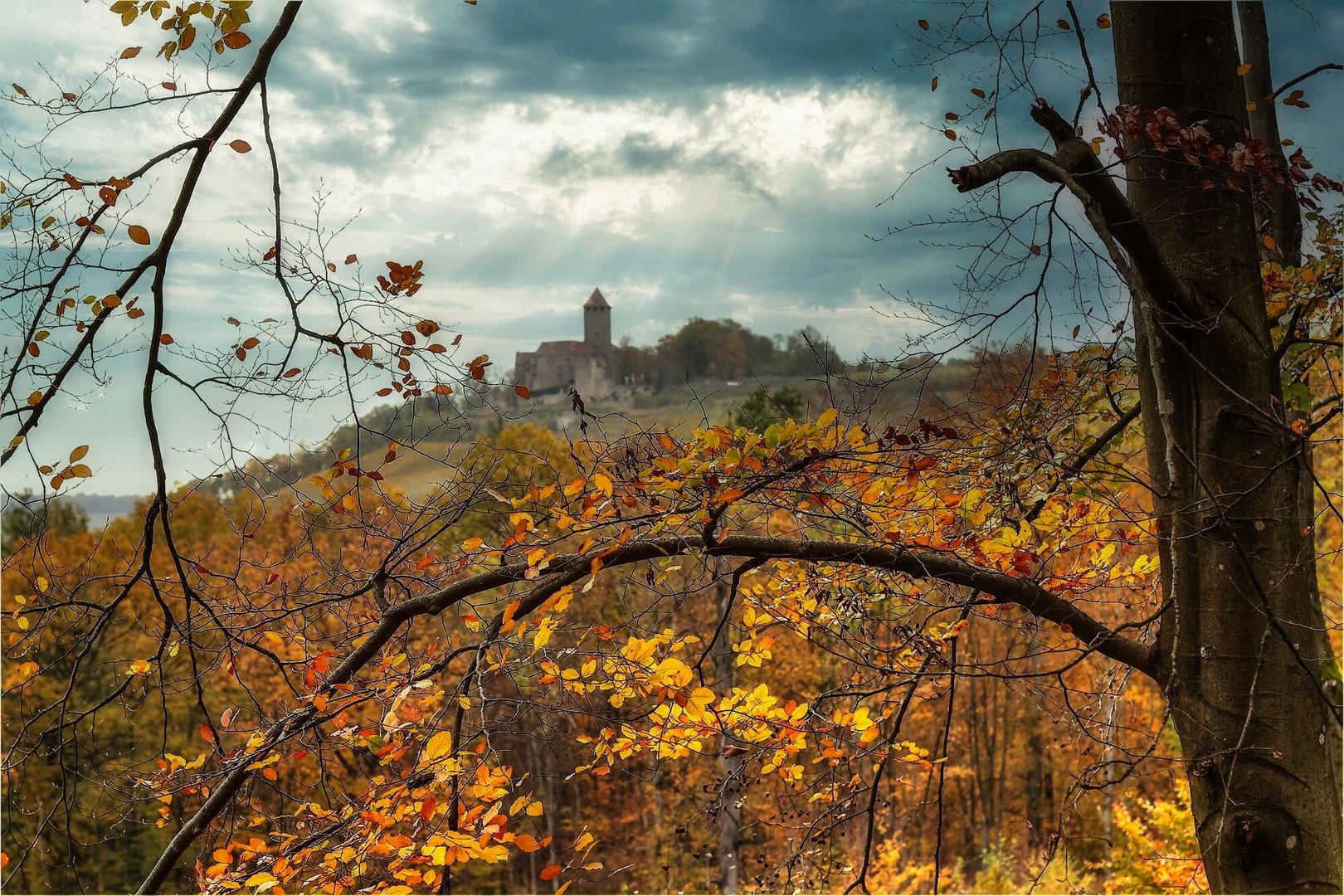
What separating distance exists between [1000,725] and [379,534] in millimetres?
22302

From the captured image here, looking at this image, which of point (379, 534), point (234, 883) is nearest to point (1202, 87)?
point (379, 534)

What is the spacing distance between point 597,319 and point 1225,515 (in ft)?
247

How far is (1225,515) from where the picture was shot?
3.32m

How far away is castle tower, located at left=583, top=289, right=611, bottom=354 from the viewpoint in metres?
75.9

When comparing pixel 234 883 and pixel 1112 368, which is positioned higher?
pixel 1112 368

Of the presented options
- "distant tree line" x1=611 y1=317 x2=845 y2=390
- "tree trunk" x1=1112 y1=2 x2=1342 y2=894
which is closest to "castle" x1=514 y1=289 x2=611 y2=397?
"distant tree line" x1=611 y1=317 x2=845 y2=390

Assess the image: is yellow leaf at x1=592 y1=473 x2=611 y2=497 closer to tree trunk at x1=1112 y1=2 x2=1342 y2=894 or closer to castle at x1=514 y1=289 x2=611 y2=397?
tree trunk at x1=1112 y1=2 x2=1342 y2=894

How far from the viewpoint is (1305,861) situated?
3.24m

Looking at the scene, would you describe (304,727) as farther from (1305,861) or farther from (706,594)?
(706,594)

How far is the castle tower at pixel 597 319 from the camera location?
7594 cm

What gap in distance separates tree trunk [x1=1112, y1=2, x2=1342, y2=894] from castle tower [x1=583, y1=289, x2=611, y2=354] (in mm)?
71934

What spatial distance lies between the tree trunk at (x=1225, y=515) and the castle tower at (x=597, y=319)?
71.9 m

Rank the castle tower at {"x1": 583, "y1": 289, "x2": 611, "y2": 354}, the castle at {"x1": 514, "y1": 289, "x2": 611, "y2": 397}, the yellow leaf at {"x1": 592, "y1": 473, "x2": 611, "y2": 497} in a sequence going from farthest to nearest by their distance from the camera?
the castle tower at {"x1": 583, "y1": 289, "x2": 611, "y2": 354}
the castle at {"x1": 514, "y1": 289, "x2": 611, "y2": 397}
the yellow leaf at {"x1": 592, "y1": 473, "x2": 611, "y2": 497}

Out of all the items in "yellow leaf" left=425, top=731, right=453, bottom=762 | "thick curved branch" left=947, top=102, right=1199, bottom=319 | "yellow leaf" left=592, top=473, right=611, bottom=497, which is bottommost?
"yellow leaf" left=425, top=731, right=453, bottom=762
